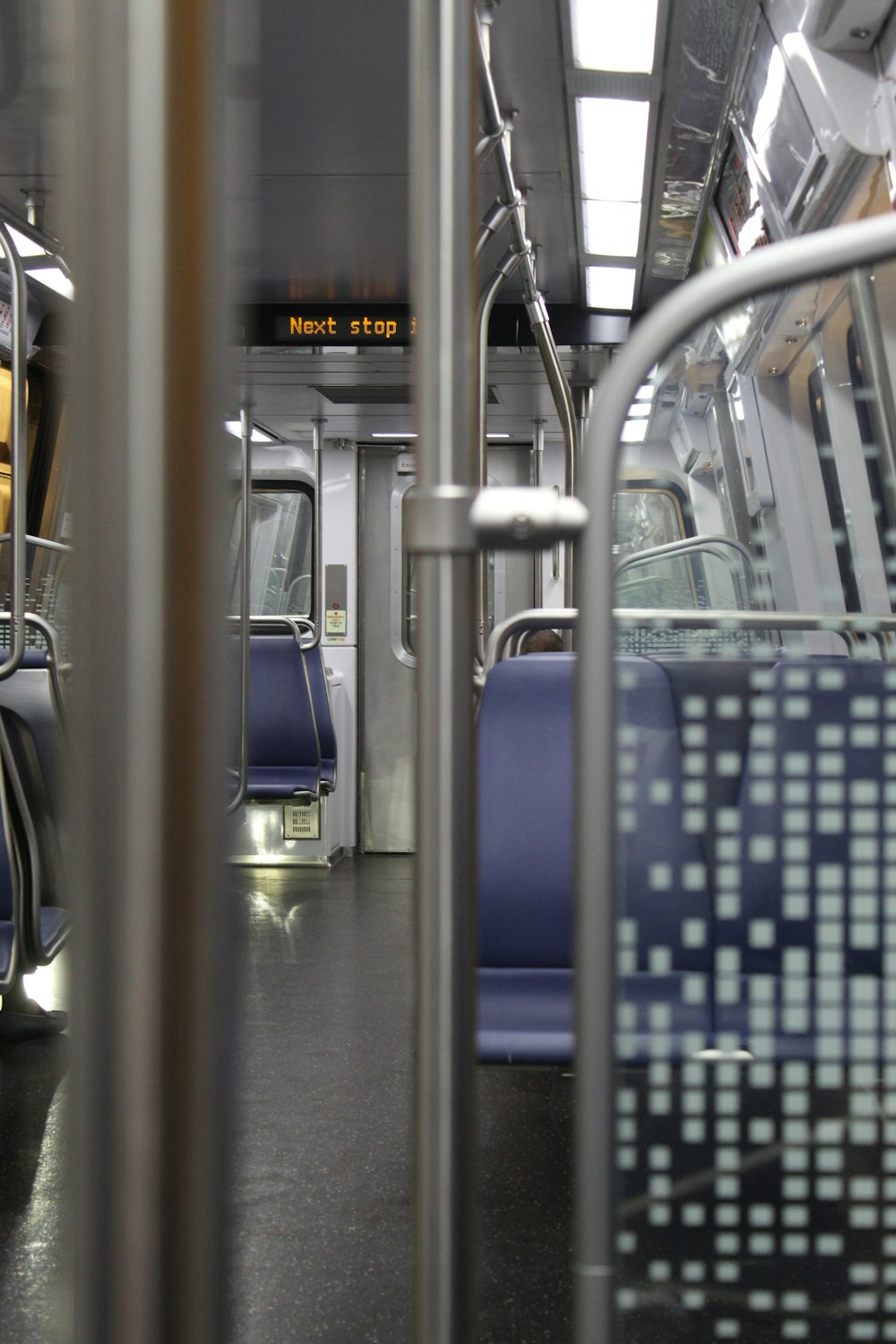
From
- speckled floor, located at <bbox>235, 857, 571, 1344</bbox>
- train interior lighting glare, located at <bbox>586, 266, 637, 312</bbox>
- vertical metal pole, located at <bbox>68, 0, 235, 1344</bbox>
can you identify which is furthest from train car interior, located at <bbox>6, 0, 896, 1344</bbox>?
train interior lighting glare, located at <bbox>586, 266, 637, 312</bbox>

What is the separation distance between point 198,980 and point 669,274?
15.7 ft

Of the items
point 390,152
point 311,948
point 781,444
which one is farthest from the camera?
point 311,948

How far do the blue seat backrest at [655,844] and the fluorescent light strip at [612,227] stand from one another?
371 cm

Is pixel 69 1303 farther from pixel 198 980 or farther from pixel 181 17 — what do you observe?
pixel 181 17

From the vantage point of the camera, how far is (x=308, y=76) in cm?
326

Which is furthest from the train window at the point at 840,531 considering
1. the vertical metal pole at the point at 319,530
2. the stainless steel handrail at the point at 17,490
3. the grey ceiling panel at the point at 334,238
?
the vertical metal pole at the point at 319,530

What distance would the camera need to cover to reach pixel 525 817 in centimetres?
234

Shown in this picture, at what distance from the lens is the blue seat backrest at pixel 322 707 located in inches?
258

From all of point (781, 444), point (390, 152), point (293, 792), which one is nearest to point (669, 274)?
point (390, 152)

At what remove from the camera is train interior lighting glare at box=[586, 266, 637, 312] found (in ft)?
15.8

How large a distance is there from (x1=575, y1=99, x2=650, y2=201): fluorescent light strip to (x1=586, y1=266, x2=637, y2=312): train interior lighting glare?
0.74 m

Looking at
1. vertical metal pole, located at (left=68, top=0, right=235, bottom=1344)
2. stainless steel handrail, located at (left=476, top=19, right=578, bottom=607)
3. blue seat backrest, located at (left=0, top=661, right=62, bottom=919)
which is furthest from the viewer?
blue seat backrest, located at (left=0, top=661, right=62, bottom=919)

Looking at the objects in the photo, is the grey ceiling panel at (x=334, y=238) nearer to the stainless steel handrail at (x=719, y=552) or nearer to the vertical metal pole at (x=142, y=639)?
the stainless steel handrail at (x=719, y=552)

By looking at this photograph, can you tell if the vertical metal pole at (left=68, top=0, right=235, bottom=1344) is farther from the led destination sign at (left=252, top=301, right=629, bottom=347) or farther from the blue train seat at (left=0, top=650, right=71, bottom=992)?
the led destination sign at (left=252, top=301, right=629, bottom=347)
